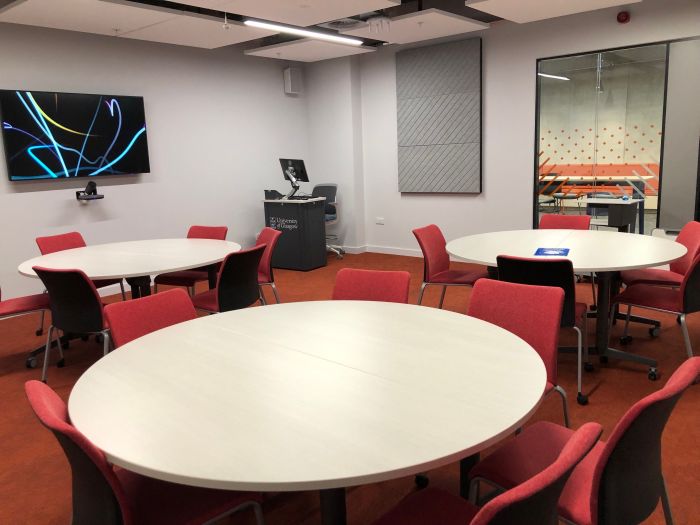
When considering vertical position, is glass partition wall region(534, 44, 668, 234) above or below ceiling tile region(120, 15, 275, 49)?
below

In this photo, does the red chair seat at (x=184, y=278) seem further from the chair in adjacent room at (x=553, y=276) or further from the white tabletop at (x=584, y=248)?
the chair in adjacent room at (x=553, y=276)

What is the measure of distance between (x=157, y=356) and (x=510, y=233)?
324 cm

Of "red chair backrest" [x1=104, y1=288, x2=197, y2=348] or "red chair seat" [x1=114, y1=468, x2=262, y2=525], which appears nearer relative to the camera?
"red chair seat" [x1=114, y1=468, x2=262, y2=525]

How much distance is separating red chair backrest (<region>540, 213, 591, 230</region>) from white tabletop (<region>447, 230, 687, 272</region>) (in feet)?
1.16

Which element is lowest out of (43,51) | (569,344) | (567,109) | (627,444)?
(569,344)

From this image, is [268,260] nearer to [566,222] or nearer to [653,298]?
[566,222]

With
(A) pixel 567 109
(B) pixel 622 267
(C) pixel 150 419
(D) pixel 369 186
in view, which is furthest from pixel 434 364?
(D) pixel 369 186

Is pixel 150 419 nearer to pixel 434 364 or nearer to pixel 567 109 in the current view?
pixel 434 364

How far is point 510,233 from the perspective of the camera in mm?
4512

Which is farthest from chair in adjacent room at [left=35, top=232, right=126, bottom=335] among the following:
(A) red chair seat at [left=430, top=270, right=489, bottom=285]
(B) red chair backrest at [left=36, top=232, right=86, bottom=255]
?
(A) red chair seat at [left=430, top=270, right=489, bottom=285]

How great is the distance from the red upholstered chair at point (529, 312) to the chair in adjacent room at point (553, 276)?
71 cm

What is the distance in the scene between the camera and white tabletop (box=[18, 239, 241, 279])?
3.63 m

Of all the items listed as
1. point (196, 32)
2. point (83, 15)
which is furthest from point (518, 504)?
point (196, 32)

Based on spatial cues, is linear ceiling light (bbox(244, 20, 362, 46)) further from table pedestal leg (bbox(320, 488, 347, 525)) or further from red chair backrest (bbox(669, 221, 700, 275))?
table pedestal leg (bbox(320, 488, 347, 525))
